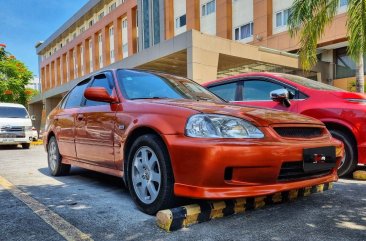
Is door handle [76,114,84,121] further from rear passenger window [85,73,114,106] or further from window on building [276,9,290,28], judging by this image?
window on building [276,9,290,28]

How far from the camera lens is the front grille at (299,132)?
124 inches

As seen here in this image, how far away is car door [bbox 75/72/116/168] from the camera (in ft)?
13.0

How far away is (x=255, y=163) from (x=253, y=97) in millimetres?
2956

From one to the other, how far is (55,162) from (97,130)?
189 centimetres

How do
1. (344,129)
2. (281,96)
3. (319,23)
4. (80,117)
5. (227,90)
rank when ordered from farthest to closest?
(319,23)
(227,90)
(344,129)
(281,96)
(80,117)

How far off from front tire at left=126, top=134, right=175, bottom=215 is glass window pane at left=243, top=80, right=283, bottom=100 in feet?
9.08

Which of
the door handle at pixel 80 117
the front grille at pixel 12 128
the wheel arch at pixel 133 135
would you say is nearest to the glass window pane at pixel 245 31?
the front grille at pixel 12 128

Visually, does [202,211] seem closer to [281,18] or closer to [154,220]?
[154,220]

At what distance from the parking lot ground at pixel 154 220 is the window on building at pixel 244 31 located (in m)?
19.0

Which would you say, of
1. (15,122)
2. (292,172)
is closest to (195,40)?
(15,122)

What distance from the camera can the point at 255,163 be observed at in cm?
287

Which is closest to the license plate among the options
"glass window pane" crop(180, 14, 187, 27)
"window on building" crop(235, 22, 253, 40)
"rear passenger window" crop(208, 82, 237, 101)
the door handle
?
"rear passenger window" crop(208, 82, 237, 101)

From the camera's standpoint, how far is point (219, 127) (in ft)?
9.71

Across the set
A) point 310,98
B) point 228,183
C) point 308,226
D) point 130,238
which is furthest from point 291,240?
point 310,98
